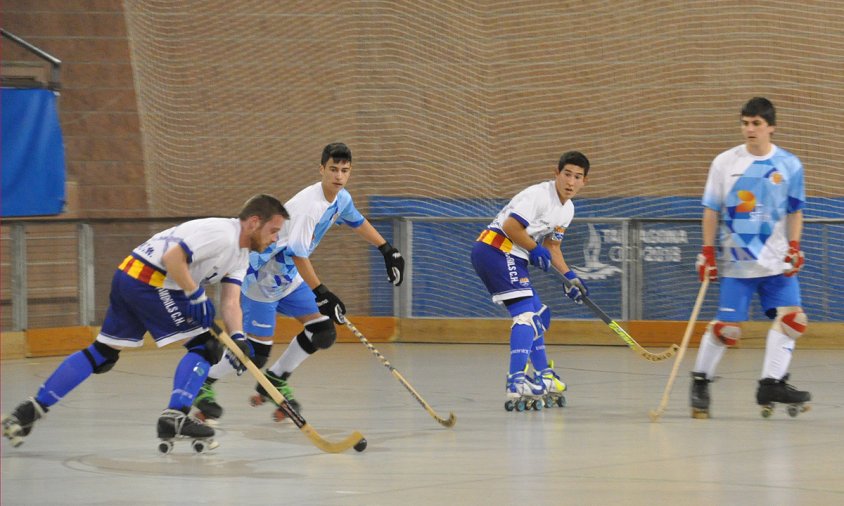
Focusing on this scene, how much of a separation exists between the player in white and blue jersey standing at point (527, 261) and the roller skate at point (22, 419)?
2534 mm

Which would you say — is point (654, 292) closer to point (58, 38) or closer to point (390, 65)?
point (390, 65)

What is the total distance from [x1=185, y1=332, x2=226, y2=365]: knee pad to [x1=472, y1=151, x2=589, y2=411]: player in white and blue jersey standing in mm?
1925

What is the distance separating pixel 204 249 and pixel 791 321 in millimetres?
3015

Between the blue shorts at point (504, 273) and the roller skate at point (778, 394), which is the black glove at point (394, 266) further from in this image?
the roller skate at point (778, 394)

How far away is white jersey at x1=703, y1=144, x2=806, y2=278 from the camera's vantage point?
262 inches

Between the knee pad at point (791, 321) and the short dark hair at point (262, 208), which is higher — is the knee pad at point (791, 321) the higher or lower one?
the lower one

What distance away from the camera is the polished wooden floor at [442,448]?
4.74 m

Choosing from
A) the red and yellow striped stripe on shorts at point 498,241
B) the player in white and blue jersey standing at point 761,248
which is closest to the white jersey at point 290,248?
the red and yellow striped stripe on shorts at point 498,241

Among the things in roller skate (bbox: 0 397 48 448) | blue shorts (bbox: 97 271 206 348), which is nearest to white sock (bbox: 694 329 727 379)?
blue shorts (bbox: 97 271 206 348)

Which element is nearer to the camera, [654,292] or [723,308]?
[723,308]

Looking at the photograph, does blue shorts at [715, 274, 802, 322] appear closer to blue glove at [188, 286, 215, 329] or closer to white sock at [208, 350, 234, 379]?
white sock at [208, 350, 234, 379]

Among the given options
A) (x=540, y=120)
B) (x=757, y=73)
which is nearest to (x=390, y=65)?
(x=540, y=120)

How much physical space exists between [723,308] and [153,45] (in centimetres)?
782

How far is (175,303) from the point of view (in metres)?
5.61
